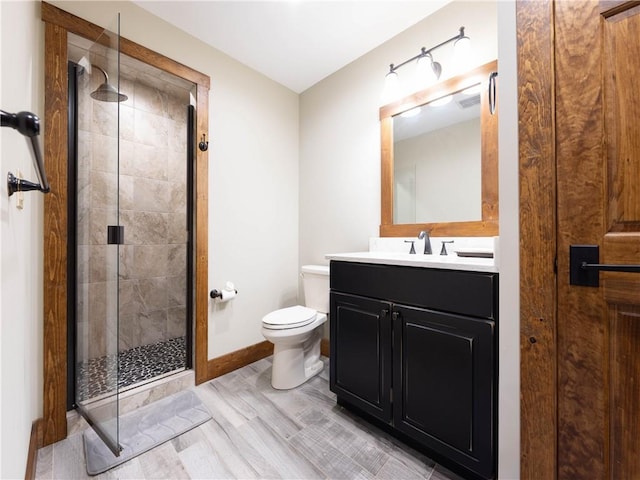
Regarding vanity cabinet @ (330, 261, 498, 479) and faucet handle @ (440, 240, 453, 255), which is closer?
vanity cabinet @ (330, 261, 498, 479)

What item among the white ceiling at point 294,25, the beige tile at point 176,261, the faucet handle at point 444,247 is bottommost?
the beige tile at point 176,261

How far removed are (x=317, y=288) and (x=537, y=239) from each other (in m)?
1.52

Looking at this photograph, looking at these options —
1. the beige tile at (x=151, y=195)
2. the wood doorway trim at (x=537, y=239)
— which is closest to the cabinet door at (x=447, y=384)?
the wood doorway trim at (x=537, y=239)

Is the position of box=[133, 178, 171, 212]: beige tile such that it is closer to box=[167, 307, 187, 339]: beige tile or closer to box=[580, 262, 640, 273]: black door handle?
box=[167, 307, 187, 339]: beige tile

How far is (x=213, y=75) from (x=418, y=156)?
5.44 ft

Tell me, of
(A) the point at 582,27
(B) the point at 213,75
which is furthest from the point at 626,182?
(B) the point at 213,75

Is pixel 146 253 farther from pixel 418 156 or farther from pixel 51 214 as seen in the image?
pixel 418 156

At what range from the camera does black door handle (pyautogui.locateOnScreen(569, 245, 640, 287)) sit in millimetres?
825

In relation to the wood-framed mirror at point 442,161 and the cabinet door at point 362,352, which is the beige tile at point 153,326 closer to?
the cabinet door at point 362,352

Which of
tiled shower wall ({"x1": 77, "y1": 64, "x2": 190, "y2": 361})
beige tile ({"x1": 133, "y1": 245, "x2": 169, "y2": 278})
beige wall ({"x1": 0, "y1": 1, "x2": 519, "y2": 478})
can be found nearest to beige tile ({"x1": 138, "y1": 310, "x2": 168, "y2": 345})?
tiled shower wall ({"x1": 77, "y1": 64, "x2": 190, "y2": 361})

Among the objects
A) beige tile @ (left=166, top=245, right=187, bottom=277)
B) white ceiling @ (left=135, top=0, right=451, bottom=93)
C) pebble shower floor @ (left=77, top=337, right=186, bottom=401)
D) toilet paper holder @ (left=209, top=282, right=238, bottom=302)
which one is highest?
white ceiling @ (left=135, top=0, right=451, bottom=93)

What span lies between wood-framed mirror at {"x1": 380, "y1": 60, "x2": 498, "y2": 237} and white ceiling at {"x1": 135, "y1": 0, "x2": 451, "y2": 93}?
1.67ft

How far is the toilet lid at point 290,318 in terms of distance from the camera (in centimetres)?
181

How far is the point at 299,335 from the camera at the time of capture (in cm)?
185
